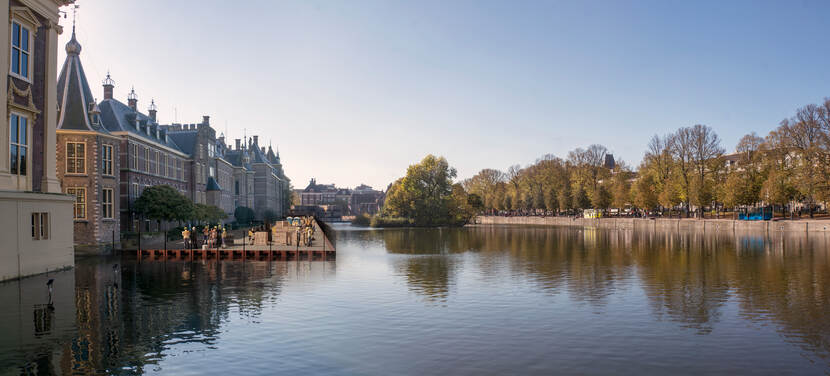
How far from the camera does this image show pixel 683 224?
293 ft

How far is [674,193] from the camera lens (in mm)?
93562

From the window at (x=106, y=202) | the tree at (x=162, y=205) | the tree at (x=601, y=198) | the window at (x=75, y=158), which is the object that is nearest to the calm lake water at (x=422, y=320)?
the window at (x=106, y=202)

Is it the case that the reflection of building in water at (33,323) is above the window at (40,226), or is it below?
below

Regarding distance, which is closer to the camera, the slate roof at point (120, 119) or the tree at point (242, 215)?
the slate roof at point (120, 119)

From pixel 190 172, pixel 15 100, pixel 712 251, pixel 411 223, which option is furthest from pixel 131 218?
pixel 411 223

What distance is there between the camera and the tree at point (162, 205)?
5684 cm

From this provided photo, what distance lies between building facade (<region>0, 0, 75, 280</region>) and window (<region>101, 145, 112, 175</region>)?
16.5 m

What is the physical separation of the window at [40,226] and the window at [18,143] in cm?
234

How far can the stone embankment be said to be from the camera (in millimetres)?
72312

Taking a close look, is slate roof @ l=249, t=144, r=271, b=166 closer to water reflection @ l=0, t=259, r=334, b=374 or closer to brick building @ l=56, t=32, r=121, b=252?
brick building @ l=56, t=32, r=121, b=252

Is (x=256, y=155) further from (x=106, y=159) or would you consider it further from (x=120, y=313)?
(x=120, y=313)

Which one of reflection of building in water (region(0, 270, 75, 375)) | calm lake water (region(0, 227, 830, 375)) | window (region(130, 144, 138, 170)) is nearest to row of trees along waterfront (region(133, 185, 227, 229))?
window (region(130, 144, 138, 170))

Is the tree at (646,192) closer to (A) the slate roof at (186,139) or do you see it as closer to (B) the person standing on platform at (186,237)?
(A) the slate roof at (186,139)

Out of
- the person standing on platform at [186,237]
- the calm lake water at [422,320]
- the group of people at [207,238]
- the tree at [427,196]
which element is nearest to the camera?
the calm lake water at [422,320]
